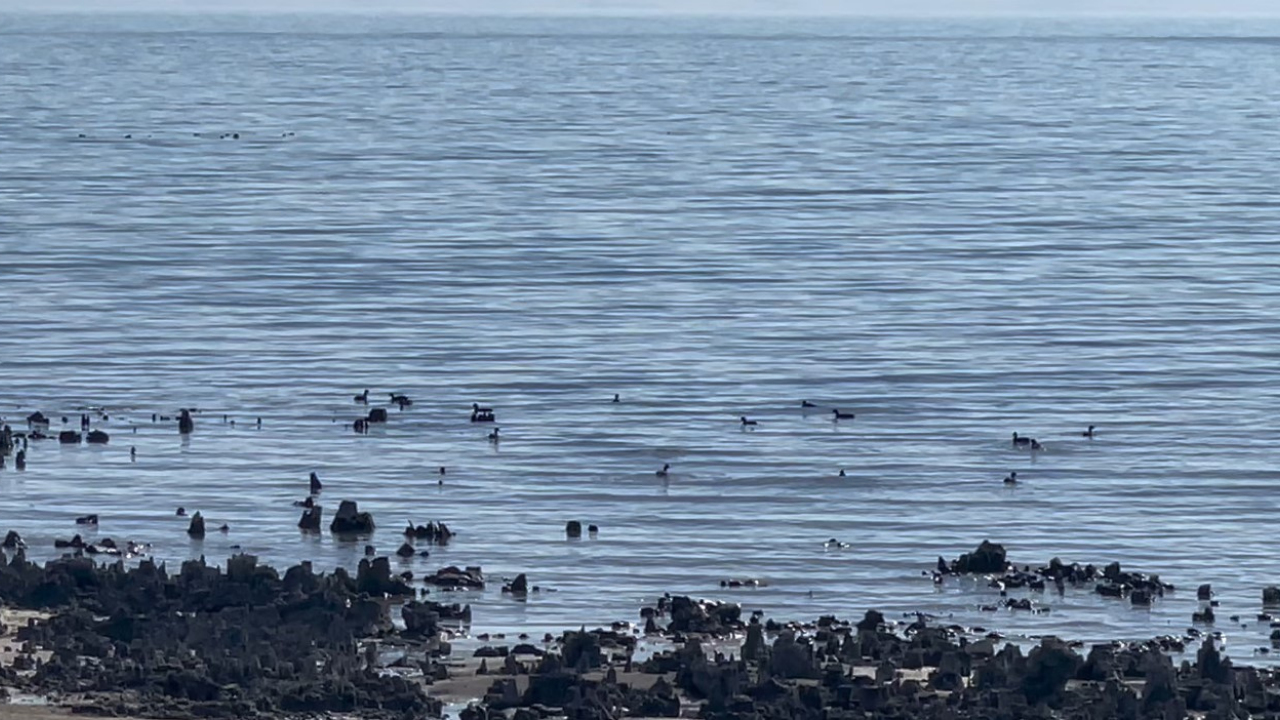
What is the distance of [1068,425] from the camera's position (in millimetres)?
43156

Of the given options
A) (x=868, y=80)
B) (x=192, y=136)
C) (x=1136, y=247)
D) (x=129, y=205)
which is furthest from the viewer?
(x=868, y=80)

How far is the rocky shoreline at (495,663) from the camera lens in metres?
23.5

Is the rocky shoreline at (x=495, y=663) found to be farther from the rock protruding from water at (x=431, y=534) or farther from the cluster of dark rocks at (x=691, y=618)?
the rock protruding from water at (x=431, y=534)

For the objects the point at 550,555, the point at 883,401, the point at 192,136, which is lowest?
the point at 550,555

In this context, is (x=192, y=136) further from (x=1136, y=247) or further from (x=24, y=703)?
(x=24, y=703)

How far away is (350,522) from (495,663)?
7712 millimetres

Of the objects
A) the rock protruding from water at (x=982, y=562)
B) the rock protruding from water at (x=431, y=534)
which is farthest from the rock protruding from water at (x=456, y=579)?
the rock protruding from water at (x=982, y=562)

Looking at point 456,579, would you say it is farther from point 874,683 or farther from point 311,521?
point 874,683

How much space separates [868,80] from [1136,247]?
125358 mm

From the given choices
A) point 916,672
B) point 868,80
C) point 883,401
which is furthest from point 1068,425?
point 868,80

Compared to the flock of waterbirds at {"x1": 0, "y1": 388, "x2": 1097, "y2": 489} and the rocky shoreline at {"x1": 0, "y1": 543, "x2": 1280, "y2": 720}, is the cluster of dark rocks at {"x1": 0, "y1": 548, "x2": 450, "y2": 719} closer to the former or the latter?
the rocky shoreline at {"x1": 0, "y1": 543, "x2": 1280, "y2": 720}

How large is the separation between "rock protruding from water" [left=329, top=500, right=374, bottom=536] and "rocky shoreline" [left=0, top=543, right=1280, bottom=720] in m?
4.33

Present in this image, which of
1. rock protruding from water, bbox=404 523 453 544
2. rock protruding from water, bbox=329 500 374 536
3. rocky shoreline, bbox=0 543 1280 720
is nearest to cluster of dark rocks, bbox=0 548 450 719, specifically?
rocky shoreline, bbox=0 543 1280 720

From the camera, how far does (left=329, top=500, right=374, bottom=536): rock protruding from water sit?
3316cm
